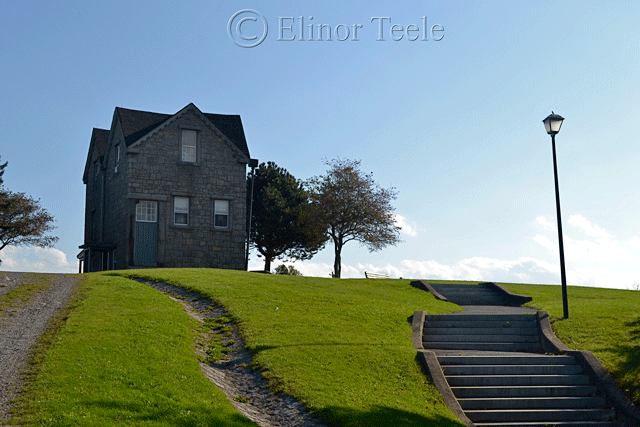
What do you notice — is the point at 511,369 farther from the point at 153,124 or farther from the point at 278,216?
the point at 278,216

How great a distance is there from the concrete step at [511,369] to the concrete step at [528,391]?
723mm

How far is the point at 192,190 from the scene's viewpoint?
3653cm

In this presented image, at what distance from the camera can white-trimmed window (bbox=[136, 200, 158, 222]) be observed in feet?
116

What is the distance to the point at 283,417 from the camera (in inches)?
475

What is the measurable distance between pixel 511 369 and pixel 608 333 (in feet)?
15.9

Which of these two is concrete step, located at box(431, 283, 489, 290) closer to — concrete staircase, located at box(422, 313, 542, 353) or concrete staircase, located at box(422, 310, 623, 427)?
concrete staircase, located at box(422, 313, 542, 353)

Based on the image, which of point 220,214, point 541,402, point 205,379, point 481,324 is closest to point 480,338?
point 481,324

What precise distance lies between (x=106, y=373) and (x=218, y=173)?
26.0 m

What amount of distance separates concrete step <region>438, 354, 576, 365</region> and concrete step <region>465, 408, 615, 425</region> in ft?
7.02

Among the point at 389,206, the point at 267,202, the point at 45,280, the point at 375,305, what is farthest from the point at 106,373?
the point at 267,202

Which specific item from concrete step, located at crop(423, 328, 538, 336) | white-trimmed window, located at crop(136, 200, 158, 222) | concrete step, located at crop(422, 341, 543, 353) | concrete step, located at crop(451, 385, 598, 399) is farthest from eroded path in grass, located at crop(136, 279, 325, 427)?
white-trimmed window, located at crop(136, 200, 158, 222)

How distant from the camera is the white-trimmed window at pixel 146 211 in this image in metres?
35.3

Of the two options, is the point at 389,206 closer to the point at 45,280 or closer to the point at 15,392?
the point at 45,280

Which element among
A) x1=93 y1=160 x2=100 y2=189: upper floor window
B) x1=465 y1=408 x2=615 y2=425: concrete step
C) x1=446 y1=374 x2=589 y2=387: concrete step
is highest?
x1=93 y1=160 x2=100 y2=189: upper floor window
